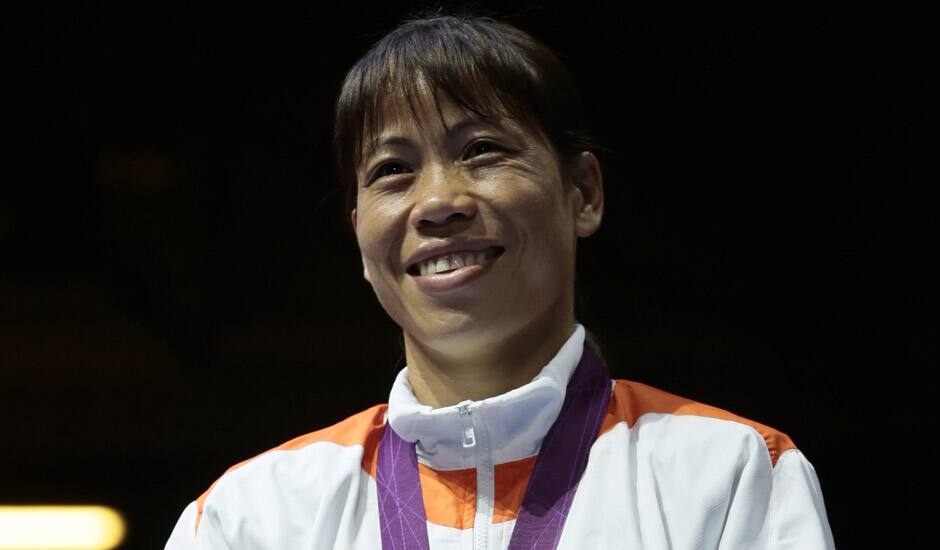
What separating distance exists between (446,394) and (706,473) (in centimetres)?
37

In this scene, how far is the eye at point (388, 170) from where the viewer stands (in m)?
1.61

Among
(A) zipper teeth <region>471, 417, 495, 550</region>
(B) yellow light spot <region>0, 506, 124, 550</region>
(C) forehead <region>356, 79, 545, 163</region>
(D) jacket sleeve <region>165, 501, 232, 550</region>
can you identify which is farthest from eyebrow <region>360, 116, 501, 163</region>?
(B) yellow light spot <region>0, 506, 124, 550</region>

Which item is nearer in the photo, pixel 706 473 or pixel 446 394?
pixel 706 473

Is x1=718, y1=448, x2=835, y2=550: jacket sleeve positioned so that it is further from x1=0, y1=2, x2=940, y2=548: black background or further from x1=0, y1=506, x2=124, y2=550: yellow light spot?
x1=0, y1=506, x2=124, y2=550: yellow light spot

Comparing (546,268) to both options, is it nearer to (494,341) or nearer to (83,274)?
(494,341)

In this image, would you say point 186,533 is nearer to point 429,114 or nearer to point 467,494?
point 467,494

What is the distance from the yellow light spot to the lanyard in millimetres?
1112

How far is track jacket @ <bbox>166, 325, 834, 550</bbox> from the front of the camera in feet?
4.62

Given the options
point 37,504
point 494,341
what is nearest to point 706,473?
point 494,341

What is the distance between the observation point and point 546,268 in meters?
1.58

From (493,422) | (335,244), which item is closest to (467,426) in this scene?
(493,422)

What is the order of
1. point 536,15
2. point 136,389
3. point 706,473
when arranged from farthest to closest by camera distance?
point 136,389, point 536,15, point 706,473

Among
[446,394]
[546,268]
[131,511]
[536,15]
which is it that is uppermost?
[536,15]

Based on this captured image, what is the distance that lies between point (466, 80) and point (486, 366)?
38cm
